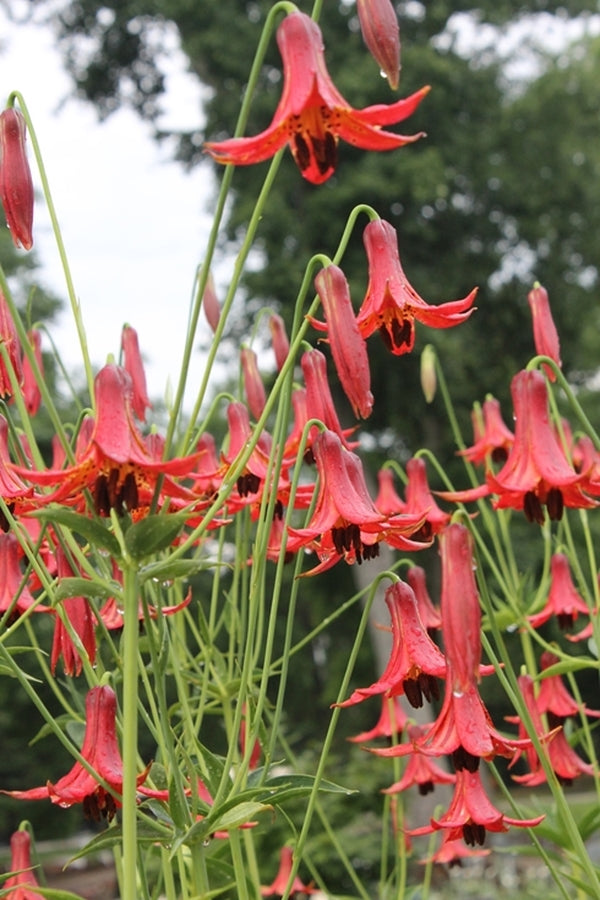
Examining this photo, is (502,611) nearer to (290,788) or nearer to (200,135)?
(290,788)

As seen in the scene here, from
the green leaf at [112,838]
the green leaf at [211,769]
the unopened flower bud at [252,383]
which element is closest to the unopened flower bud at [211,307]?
the unopened flower bud at [252,383]

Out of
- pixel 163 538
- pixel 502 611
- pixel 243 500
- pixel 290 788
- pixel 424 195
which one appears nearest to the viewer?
pixel 163 538

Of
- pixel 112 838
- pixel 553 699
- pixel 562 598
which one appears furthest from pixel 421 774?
pixel 112 838

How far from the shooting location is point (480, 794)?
1.41 m

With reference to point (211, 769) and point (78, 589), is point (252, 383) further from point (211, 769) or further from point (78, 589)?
point (78, 589)

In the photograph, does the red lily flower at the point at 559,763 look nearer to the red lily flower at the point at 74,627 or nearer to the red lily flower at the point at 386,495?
the red lily flower at the point at 386,495

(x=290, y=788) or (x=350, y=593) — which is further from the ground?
(x=350, y=593)

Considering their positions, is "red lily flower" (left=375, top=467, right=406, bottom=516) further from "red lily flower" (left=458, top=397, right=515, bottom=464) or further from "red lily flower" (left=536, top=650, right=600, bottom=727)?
"red lily flower" (left=536, top=650, right=600, bottom=727)

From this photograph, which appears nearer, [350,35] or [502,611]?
[502,611]

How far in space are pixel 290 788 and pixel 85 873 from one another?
44.1 ft

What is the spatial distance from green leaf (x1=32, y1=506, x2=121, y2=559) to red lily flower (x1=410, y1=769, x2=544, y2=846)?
56 centimetres

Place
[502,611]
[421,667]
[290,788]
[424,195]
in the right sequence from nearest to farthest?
[290,788] < [421,667] < [502,611] < [424,195]

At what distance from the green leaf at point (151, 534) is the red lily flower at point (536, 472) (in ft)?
1.69

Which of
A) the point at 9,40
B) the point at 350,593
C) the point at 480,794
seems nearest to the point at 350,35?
the point at 9,40
